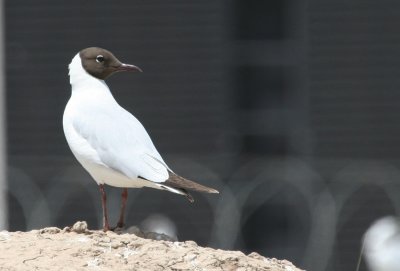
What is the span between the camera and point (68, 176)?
17.7 m

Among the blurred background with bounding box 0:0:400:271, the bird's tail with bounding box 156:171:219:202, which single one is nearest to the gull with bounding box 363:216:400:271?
the blurred background with bounding box 0:0:400:271

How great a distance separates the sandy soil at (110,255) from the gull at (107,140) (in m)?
0.33

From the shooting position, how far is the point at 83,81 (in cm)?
793

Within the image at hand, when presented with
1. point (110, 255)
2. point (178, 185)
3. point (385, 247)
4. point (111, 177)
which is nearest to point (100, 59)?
point (111, 177)

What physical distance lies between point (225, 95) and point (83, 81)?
10839 millimetres

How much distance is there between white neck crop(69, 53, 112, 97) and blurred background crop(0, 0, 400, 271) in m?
9.78

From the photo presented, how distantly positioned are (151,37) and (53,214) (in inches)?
113

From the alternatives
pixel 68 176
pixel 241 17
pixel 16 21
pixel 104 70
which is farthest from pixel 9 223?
pixel 104 70

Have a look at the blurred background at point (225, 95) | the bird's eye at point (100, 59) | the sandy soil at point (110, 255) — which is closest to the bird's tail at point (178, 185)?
the sandy soil at point (110, 255)

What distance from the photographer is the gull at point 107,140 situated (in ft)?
24.4

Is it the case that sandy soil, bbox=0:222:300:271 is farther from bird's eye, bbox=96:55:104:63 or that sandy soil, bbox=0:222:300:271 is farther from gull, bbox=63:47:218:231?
bird's eye, bbox=96:55:104:63

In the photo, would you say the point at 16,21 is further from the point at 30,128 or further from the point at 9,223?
the point at 9,223

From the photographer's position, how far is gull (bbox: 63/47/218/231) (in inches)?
293

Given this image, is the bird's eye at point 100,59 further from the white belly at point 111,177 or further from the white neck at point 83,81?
the white belly at point 111,177
